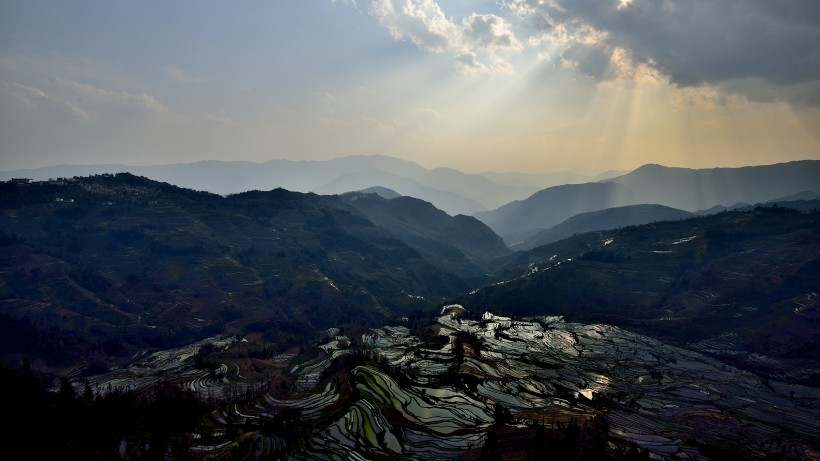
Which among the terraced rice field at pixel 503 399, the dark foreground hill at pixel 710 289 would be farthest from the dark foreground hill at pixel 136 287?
the dark foreground hill at pixel 710 289

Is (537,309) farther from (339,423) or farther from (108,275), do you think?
(108,275)

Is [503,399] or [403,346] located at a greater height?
[503,399]

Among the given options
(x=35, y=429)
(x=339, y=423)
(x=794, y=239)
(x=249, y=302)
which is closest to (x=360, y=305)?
(x=249, y=302)

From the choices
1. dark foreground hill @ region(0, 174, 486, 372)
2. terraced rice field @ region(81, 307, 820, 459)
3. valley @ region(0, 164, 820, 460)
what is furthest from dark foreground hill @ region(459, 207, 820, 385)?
dark foreground hill @ region(0, 174, 486, 372)

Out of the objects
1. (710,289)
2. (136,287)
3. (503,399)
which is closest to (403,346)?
(503,399)

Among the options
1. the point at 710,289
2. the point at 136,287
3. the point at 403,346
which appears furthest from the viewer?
the point at 136,287

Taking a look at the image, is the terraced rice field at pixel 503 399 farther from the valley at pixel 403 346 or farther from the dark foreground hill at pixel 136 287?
the dark foreground hill at pixel 136 287

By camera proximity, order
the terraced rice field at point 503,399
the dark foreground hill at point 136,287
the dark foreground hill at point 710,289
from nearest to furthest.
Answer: the terraced rice field at point 503,399
the dark foreground hill at point 710,289
the dark foreground hill at point 136,287

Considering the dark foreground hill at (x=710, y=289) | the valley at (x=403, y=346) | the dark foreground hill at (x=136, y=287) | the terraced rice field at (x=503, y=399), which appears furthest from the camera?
the dark foreground hill at (x=136, y=287)

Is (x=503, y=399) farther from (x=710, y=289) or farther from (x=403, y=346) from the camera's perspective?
(x=710, y=289)
